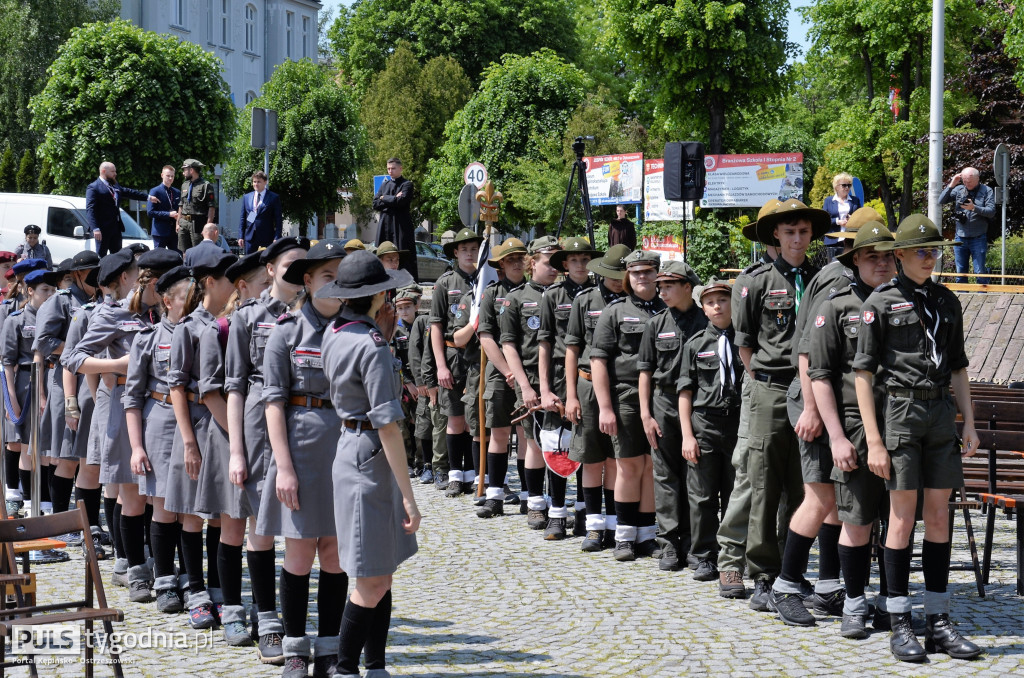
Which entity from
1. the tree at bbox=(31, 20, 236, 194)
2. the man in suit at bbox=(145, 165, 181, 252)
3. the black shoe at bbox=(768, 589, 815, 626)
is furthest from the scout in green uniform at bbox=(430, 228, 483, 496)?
the tree at bbox=(31, 20, 236, 194)

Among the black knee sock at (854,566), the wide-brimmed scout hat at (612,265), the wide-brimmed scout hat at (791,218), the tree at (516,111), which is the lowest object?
the black knee sock at (854,566)

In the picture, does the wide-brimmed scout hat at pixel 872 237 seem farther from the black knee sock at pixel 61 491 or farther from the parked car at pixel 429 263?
the parked car at pixel 429 263

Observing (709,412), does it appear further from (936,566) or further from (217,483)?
(217,483)

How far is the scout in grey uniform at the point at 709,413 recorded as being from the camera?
7.84m

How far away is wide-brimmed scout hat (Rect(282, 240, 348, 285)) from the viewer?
5.69 m

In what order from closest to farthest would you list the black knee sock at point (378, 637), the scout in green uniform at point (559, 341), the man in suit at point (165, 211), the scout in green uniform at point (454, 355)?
the black knee sock at point (378, 637)
the scout in green uniform at point (559, 341)
the scout in green uniform at point (454, 355)
the man in suit at point (165, 211)

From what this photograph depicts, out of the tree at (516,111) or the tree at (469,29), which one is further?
the tree at (469,29)

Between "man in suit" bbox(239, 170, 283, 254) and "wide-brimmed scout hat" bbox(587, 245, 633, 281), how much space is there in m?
9.18

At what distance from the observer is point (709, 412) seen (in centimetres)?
789

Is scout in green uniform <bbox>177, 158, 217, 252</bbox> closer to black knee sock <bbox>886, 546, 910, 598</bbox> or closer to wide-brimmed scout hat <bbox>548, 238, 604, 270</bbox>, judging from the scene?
wide-brimmed scout hat <bbox>548, 238, 604, 270</bbox>

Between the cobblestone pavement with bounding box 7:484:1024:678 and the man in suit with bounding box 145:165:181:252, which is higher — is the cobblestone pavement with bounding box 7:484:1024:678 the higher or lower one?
the lower one

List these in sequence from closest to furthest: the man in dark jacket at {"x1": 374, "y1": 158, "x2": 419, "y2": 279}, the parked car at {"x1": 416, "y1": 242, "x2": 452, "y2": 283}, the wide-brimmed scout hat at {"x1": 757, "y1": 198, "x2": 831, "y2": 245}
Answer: the wide-brimmed scout hat at {"x1": 757, "y1": 198, "x2": 831, "y2": 245} < the man in dark jacket at {"x1": 374, "y1": 158, "x2": 419, "y2": 279} < the parked car at {"x1": 416, "y1": 242, "x2": 452, "y2": 283}

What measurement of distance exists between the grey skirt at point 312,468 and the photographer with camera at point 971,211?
45.0ft

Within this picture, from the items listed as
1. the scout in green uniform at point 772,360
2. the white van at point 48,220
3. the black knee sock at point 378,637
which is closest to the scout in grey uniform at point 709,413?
the scout in green uniform at point 772,360
